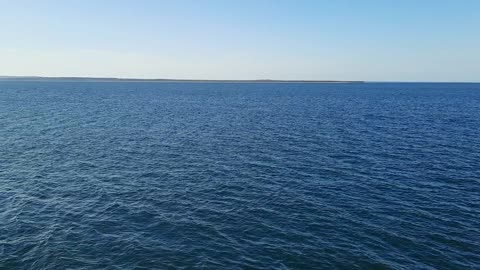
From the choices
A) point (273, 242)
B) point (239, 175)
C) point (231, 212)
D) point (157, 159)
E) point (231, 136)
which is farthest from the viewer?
point (231, 136)

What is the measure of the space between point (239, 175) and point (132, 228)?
2063cm

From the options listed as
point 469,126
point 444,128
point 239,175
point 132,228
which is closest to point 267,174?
point 239,175

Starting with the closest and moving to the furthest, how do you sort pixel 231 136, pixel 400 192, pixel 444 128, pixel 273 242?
pixel 273 242 < pixel 400 192 < pixel 231 136 < pixel 444 128

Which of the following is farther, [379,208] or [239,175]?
[239,175]

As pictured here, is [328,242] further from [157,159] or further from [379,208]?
[157,159]

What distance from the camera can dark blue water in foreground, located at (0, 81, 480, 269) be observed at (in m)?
31.0

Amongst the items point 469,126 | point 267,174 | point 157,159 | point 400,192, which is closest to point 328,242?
point 400,192

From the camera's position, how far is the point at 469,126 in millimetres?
94688

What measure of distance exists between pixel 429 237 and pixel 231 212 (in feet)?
65.0

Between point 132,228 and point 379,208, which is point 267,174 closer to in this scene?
point 379,208

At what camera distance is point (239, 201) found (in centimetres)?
4309

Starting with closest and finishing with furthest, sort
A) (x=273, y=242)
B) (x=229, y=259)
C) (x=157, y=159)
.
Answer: (x=229, y=259) < (x=273, y=242) < (x=157, y=159)

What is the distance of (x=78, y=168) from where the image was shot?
5506 centimetres

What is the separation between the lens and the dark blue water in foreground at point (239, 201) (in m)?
31.0
